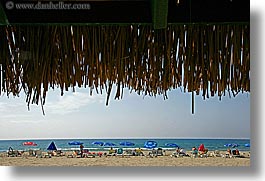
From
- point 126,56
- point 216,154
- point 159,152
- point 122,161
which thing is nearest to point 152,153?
point 159,152

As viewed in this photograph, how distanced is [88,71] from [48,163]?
479 mm

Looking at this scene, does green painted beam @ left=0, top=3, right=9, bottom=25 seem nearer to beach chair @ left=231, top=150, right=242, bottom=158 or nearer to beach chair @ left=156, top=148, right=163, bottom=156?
beach chair @ left=156, top=148, right=163, bottom=156

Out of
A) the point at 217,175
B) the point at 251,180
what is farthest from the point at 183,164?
the point at 251,180

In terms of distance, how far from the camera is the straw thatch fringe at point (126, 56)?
253cm

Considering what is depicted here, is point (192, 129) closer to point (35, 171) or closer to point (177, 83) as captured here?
point (177, 83)

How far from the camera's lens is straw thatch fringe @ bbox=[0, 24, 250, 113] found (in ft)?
8.31

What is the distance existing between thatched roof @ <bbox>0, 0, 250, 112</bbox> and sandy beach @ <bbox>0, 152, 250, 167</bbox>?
0.33m

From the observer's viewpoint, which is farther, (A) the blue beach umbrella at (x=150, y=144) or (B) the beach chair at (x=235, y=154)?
(A) the blue beach umbrella at (x=150, y=144)

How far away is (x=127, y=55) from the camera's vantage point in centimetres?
254

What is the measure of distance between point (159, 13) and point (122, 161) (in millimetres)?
746

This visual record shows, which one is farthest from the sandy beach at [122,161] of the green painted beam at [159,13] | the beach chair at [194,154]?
the green painted beam at [159,13]

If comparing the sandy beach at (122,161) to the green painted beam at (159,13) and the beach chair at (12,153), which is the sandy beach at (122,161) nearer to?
the beach chair at (12,153)

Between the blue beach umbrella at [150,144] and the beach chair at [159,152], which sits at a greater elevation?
the blue beach umbrella at [150,144]

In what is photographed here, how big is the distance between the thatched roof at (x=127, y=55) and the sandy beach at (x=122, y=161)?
0.33 meters
